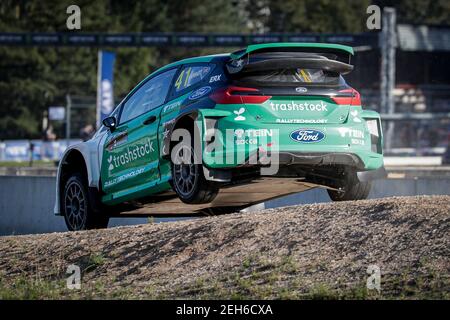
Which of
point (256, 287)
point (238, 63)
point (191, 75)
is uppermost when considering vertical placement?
point (238, 63)

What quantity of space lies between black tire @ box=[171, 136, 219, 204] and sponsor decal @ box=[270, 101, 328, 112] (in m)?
0.94

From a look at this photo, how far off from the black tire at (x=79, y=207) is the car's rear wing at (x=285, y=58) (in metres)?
2.78

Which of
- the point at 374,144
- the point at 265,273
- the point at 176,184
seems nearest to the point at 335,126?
the point at 374,144

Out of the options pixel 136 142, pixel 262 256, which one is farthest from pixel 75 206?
pixel 262 256

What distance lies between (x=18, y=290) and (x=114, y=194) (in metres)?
2.94

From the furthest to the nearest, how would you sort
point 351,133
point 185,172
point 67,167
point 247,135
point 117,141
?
1. point 67,167
2. point 117,141
3. point 351,133
4. point 185,172
5. point 247,135

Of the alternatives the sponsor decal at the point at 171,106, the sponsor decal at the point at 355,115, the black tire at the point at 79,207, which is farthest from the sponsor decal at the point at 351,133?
the black tire at the point at 79,207

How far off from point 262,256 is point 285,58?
2355mm

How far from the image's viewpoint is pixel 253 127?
10000mm

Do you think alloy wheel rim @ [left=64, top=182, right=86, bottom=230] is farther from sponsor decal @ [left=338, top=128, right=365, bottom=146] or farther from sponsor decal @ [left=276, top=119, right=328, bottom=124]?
→ sponsor decal @ [left=338, top=128, right=365, bottom=146]

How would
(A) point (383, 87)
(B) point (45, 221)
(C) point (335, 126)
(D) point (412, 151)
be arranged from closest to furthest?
(C) point (335, 126) → (B) point (45, 221) → (D) point (412, 151) → (A) point (383, 87)

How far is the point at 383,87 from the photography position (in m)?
39.4

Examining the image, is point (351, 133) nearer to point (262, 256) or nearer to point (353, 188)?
point (353, 188)
